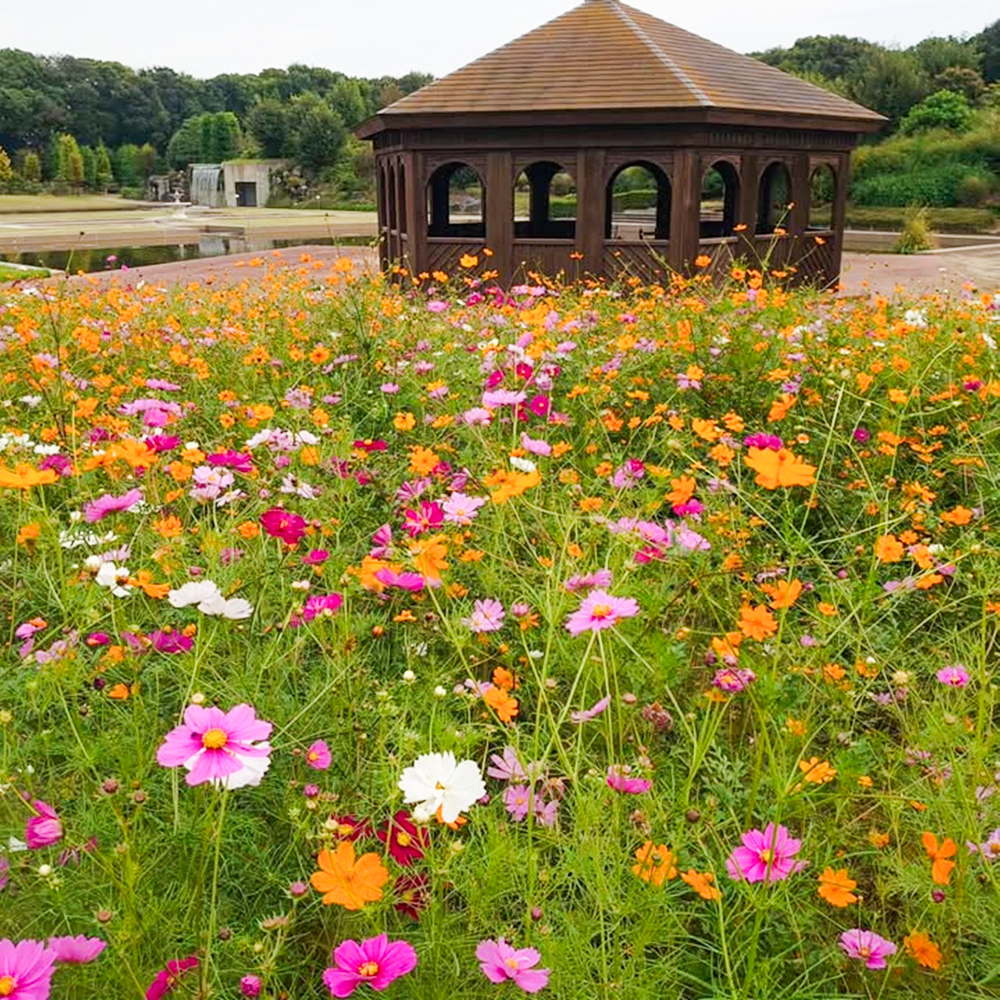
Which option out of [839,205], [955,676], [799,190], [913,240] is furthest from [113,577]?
[913,240]

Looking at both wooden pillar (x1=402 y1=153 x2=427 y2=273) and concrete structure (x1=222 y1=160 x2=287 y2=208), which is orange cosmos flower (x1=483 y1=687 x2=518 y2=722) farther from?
concrete structure (x1=222 y1=160 x2=287 y2=208)

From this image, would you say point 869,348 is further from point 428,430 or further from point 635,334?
point 428,430

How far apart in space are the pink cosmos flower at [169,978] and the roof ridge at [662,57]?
37.0ft

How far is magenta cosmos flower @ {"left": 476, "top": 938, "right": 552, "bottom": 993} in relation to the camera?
114cm

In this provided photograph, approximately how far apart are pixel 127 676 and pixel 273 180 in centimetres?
6705

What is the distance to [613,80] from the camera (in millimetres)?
11914

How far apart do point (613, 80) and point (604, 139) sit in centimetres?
92

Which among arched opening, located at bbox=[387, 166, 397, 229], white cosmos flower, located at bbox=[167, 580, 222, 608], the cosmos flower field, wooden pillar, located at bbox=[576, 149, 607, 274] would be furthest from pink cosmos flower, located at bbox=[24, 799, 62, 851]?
arched opening, located at bbox=[387, 166, 397, 229]

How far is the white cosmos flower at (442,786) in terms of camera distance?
1.17 meters

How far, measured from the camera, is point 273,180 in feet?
210

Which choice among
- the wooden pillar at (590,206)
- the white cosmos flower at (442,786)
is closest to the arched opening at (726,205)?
the wooden pillar at (590,206)

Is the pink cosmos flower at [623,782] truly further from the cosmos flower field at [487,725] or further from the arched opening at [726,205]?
the arched opening at [726,205]

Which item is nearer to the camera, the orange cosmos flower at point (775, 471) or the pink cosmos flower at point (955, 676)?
the orange cosmos flower at point (775, 471)

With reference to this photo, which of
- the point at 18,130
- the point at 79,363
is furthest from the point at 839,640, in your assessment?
the point at 18,130
